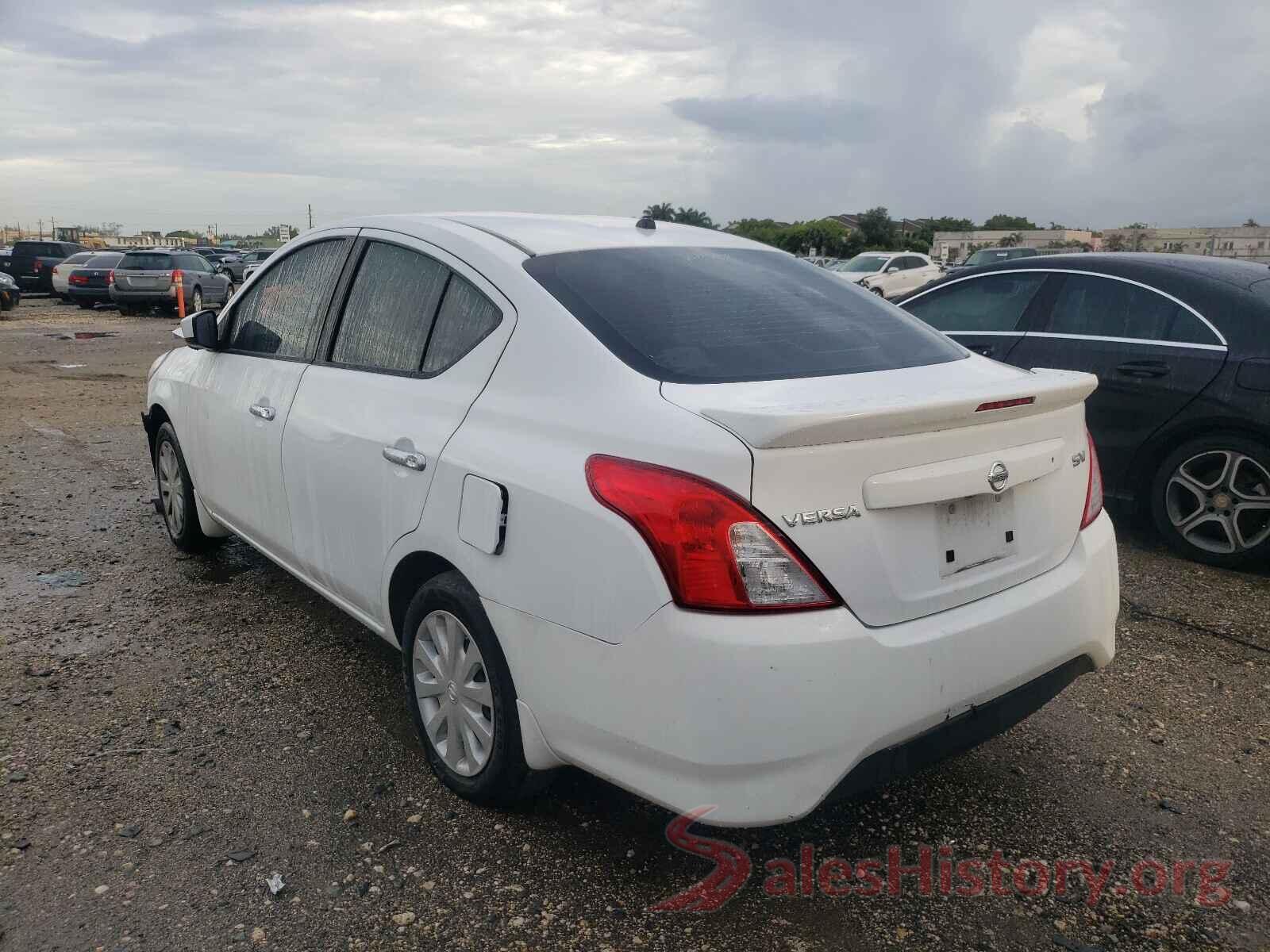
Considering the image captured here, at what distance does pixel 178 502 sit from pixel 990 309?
4682mm

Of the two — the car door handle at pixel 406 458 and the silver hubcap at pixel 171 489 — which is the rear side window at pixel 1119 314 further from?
the silver hubcap at pixel 171 489

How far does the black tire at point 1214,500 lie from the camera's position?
4711 millimetres

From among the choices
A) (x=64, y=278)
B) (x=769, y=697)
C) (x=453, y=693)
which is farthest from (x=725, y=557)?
(x=64, y=278)

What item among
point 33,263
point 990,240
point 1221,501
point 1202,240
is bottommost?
point 1221,501

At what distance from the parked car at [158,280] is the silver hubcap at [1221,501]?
843 inches

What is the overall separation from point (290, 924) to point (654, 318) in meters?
1.76


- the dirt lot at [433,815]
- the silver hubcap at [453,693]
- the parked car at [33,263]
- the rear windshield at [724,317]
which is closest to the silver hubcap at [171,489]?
the dirt lot at [433,815]

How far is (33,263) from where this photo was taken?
27.8 meters

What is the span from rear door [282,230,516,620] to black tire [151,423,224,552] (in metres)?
1.51

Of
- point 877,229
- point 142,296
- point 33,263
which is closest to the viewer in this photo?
point 142,296

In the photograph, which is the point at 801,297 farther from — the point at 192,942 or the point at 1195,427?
the point at 1195,427

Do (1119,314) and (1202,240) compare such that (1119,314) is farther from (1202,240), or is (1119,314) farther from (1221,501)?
(1202,240)

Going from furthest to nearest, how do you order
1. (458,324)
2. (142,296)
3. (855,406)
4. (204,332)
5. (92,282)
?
(92,282)
(142,296)
(204,332)
(458,324)
(855,406)

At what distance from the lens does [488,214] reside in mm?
3449
